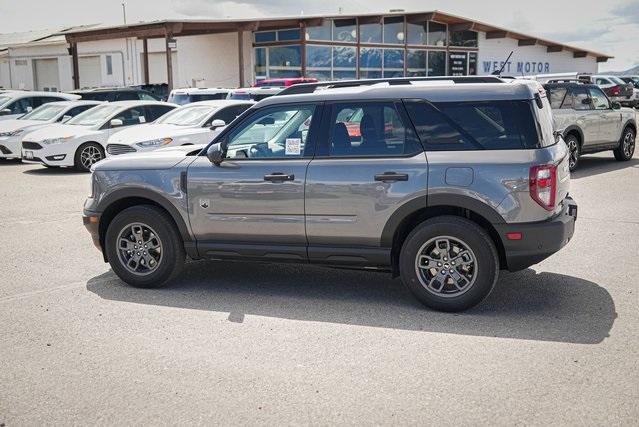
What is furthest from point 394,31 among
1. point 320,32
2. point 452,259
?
point 452,259

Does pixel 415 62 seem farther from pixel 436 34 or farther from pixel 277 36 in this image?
pixel 277 36

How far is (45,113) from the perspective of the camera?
18.1 meters

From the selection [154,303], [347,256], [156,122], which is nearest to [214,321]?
[154,303]

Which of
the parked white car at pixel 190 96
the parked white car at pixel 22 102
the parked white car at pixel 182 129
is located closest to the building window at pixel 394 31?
the parked white car at pixel 190 96

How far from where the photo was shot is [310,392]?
13.6 feet

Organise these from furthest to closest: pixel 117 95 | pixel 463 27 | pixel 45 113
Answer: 1. pixel 463 27
2. pixel 117 95
3. pixel 45 113

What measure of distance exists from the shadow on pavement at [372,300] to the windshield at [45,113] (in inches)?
483

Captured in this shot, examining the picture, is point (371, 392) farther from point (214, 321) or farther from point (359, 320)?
point (214, 321)

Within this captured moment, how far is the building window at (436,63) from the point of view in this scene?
36125mm

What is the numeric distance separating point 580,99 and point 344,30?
64.6ft

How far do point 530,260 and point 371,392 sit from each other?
6.48 ft

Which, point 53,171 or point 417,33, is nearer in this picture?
point 53,171

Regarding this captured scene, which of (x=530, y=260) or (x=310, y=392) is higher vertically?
(x=530, y=260)

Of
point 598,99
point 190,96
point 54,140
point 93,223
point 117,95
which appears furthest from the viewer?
point 117,95
